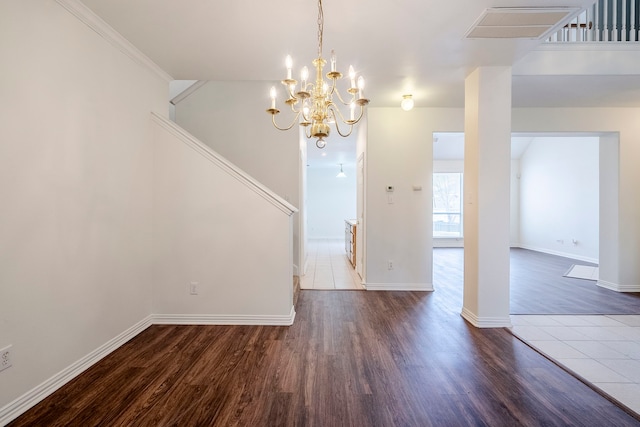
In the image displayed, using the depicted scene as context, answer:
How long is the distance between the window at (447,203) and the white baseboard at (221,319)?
8.06m

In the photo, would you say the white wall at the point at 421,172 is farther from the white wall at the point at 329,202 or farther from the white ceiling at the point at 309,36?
the white wall at the point at 329,202

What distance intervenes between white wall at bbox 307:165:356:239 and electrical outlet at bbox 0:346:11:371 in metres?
10.1

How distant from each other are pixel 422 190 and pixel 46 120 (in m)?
4.25

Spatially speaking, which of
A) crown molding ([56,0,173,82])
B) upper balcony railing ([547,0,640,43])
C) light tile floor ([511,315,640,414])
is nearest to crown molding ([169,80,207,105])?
crown molding ([56,0,173,82])

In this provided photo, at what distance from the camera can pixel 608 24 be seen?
368 centimetres

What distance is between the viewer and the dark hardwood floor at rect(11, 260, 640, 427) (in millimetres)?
1763

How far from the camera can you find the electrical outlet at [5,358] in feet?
5.50

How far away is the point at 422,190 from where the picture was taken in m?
4.56

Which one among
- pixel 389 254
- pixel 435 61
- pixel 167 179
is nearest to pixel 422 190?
pixel 389 254

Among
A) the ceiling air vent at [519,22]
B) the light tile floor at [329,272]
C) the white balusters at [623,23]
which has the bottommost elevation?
the light tile floor at [329,272]

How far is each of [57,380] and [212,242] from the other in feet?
5.11

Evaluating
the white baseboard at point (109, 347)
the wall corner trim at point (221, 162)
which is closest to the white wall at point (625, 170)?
the wall corner trim at point (221, 162)

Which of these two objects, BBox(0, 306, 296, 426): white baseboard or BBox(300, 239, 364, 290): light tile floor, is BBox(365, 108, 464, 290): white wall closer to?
BBox(300, 239, 364, 290): light tile floor

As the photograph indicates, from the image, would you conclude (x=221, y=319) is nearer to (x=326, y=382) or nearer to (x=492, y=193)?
(x=326, y=382)
